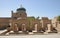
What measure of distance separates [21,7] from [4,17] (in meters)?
7.64

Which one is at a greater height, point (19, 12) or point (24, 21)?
point (19, 12)

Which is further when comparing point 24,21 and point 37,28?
point 24,21

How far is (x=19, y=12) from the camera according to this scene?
119 feet

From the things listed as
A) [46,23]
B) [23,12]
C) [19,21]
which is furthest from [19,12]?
[46,23]

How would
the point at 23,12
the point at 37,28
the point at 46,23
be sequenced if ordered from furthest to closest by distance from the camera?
A: 1. the point at 23,12
2. the point at 46,23
3. the point at 37,28

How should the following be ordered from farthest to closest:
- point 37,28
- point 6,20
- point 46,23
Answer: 1. point 6,20
2. point 46,23
3. point 37,28

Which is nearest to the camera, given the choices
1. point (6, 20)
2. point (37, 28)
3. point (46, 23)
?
point (37, 28)

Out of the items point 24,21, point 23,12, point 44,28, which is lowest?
point 44,28

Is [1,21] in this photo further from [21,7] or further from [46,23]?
[46,23]

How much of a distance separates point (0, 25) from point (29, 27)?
1723 centimetres

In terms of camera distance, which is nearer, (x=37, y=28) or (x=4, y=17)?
(x=37, y=28)

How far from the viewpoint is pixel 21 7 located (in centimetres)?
3653

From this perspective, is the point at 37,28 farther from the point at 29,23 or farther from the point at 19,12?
the point at 19,12

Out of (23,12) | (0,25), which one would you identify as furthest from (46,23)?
(0,25)
